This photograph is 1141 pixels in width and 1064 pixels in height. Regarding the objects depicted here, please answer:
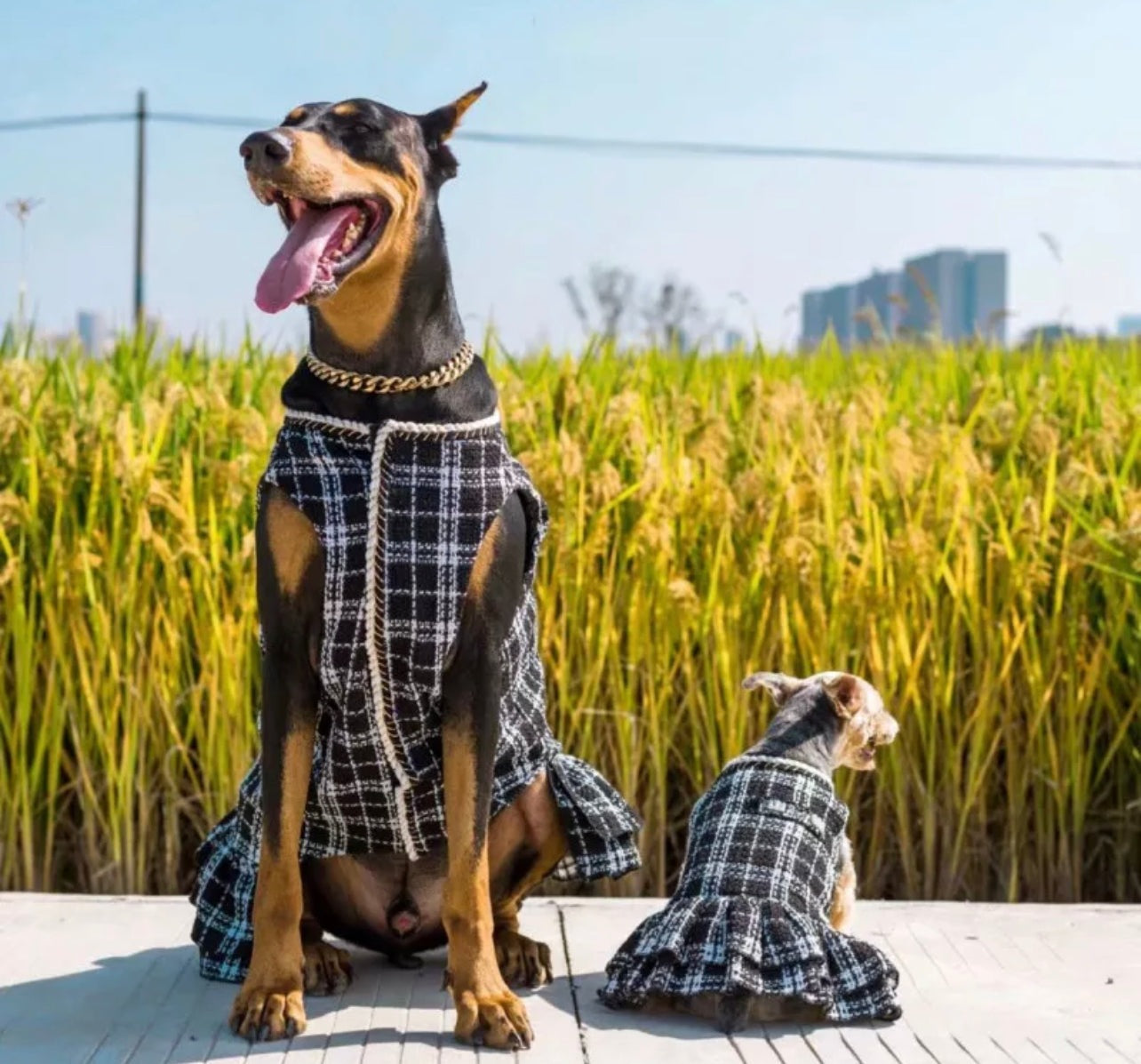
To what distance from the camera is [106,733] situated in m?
4.36

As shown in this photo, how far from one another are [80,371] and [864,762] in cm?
341

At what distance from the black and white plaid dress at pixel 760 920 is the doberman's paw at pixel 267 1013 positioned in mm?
553

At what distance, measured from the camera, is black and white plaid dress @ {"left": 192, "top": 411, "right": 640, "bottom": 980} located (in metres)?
2.88

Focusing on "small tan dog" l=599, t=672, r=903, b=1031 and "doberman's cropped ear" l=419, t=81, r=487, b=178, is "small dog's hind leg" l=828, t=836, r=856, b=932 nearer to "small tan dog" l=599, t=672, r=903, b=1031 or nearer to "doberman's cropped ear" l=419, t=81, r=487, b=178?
"small tan dog" l=599, t=672, r=903, b=1031

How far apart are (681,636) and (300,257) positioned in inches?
75.3

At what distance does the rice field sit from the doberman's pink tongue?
1.55 m

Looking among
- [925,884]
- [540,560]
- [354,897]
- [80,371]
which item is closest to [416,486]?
[354,897]

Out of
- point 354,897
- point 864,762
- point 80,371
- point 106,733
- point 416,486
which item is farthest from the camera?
point 80,371

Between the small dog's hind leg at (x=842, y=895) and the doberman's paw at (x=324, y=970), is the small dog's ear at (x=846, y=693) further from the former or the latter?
the doberman's paw at (x=324, y=970)

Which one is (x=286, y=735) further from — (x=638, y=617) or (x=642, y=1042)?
(x=638, y=617)

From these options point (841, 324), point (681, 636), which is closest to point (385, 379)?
point (681, 636)

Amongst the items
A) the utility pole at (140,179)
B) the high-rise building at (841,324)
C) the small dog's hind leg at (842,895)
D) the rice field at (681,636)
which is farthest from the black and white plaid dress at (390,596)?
the utility pole at (140,179)

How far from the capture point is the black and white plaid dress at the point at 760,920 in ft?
10.0

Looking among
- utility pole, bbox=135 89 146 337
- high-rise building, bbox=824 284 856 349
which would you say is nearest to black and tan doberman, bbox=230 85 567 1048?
high-rise building, bbox=824 284 856 349
